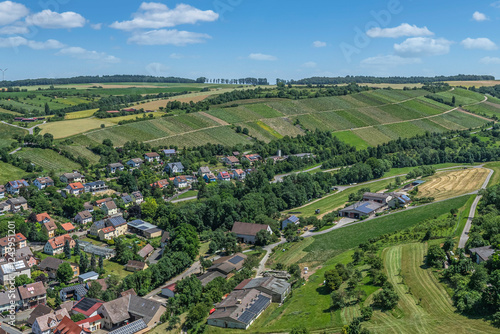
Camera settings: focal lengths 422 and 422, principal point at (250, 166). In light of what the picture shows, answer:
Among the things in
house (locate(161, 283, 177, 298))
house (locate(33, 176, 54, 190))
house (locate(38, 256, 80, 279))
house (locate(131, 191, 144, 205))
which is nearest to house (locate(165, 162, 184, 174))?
house (locate(131, 191, 144, 205))

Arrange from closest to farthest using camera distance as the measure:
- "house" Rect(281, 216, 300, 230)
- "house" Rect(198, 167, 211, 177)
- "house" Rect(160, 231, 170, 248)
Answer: "house" Rect(160, 231, 170, 248) < "house" Rect(281, 216, 300, 230) < "house" Rect(198, 167, 211, 177)

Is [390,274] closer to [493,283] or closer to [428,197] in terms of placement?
[493,283]

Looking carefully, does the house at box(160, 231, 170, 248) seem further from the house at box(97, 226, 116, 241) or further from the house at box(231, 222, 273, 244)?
the house at box(231, 222, 273, 244)

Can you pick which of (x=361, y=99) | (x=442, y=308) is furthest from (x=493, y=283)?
(x=361, y=99)

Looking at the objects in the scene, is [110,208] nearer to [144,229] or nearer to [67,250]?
[144,229]

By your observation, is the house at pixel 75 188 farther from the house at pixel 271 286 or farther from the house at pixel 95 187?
the house at pixel 271 286

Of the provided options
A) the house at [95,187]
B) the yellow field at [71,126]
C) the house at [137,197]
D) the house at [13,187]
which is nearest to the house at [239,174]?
the house at [137,197]
